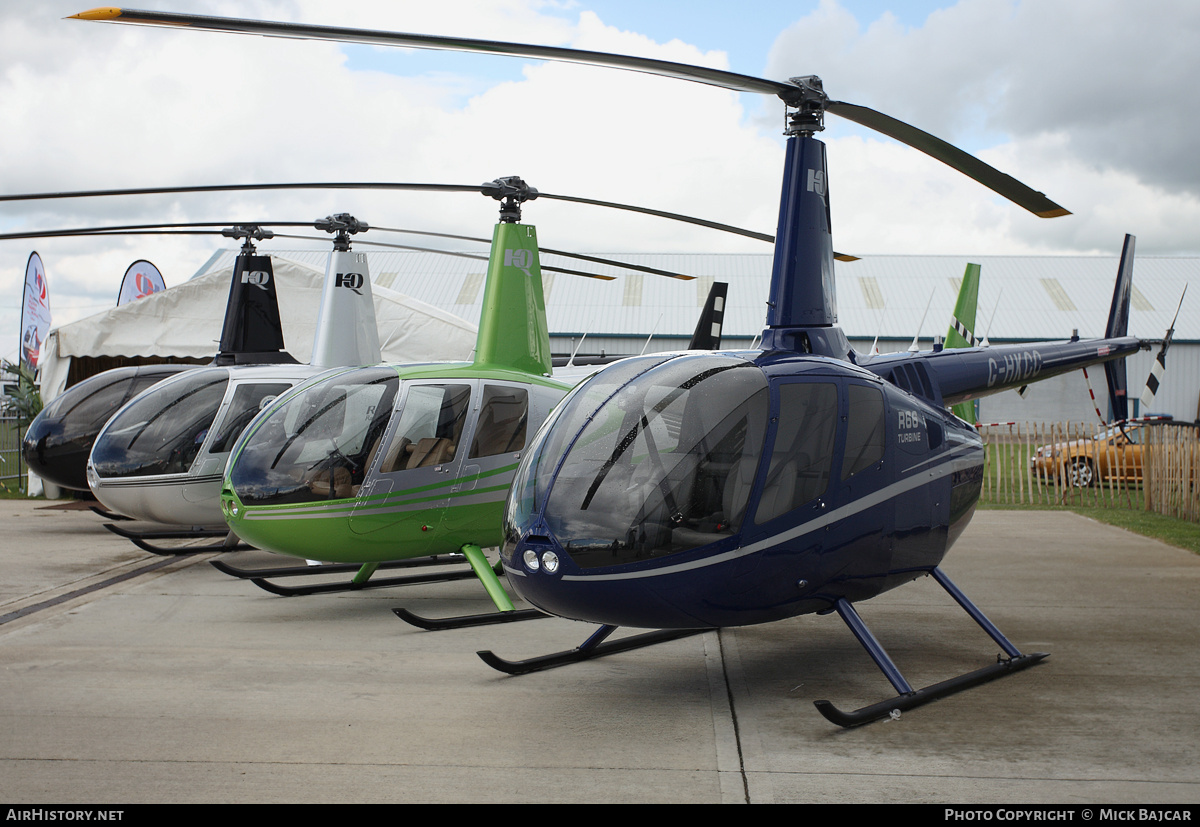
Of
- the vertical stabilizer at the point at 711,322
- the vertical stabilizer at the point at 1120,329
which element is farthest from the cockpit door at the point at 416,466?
the vertical stabilizer at the point at 1120,329

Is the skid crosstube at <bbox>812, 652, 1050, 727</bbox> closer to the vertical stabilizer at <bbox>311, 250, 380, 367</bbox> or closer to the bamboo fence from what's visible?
the vertical stabilizer at <bbox>311, 250, 380, 367</bbox>

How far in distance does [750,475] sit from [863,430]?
0.95 m

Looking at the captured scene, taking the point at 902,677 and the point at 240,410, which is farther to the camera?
the point at 240,410

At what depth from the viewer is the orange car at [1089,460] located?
1811 cm

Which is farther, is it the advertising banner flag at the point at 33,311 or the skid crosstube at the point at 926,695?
the advertising banner flag at the point at 33,311

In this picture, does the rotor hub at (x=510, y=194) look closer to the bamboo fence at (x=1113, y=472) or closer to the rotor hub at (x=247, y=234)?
the rotor hub at (x=247, y=234)

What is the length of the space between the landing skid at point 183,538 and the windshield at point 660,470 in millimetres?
6998

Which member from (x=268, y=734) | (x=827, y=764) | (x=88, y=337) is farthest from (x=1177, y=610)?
(x=88, y=337)

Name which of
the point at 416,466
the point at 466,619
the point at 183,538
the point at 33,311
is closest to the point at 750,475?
the point at 466,619

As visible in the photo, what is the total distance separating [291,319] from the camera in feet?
57.2

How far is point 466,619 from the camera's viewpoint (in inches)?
293

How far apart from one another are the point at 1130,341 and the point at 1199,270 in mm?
32727

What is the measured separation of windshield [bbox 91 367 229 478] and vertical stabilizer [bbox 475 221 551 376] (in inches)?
135

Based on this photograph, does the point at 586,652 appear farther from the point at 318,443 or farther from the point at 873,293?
the point at 873,293
